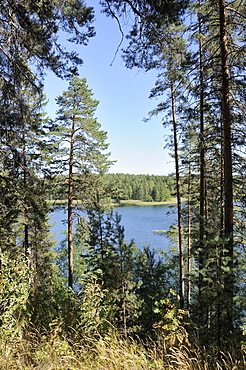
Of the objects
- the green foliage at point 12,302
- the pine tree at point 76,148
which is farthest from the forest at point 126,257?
the pine tree at point 76,148

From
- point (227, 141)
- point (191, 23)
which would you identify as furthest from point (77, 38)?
point (227, 141)

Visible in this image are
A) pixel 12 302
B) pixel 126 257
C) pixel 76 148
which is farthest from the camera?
pixel 76 148

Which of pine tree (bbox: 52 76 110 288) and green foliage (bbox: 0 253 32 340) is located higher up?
pine tree (bbox: 52 76 110 288)

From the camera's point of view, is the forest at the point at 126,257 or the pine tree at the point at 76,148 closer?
the forest at the point at 126,257

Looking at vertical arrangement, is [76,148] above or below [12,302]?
above

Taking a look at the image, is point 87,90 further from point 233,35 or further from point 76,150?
point 233,35

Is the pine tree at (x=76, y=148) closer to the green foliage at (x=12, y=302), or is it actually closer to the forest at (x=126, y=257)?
the forest at (x=126, y=257)

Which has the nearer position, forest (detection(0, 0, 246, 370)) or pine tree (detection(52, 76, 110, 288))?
forest (detection(0, 0, 246, 370))

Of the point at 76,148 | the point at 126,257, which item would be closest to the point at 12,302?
the point at 126,257

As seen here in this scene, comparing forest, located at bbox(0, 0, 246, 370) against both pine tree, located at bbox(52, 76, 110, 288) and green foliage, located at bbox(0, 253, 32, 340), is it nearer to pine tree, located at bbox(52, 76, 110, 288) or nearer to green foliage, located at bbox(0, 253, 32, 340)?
green foliage, located at bbox(0, 253, 32, 340)

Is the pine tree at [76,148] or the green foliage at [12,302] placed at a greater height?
the pine tree at [76,148]

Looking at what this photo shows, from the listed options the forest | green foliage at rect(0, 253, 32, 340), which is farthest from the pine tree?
A: green foliage at rect(0, 253, 32, 340)

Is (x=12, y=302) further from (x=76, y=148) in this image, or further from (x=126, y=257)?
(x=76, y=148)

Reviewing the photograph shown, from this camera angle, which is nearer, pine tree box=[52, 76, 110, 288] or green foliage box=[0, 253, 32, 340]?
green foliage box=[0, 253, 32, 340]
